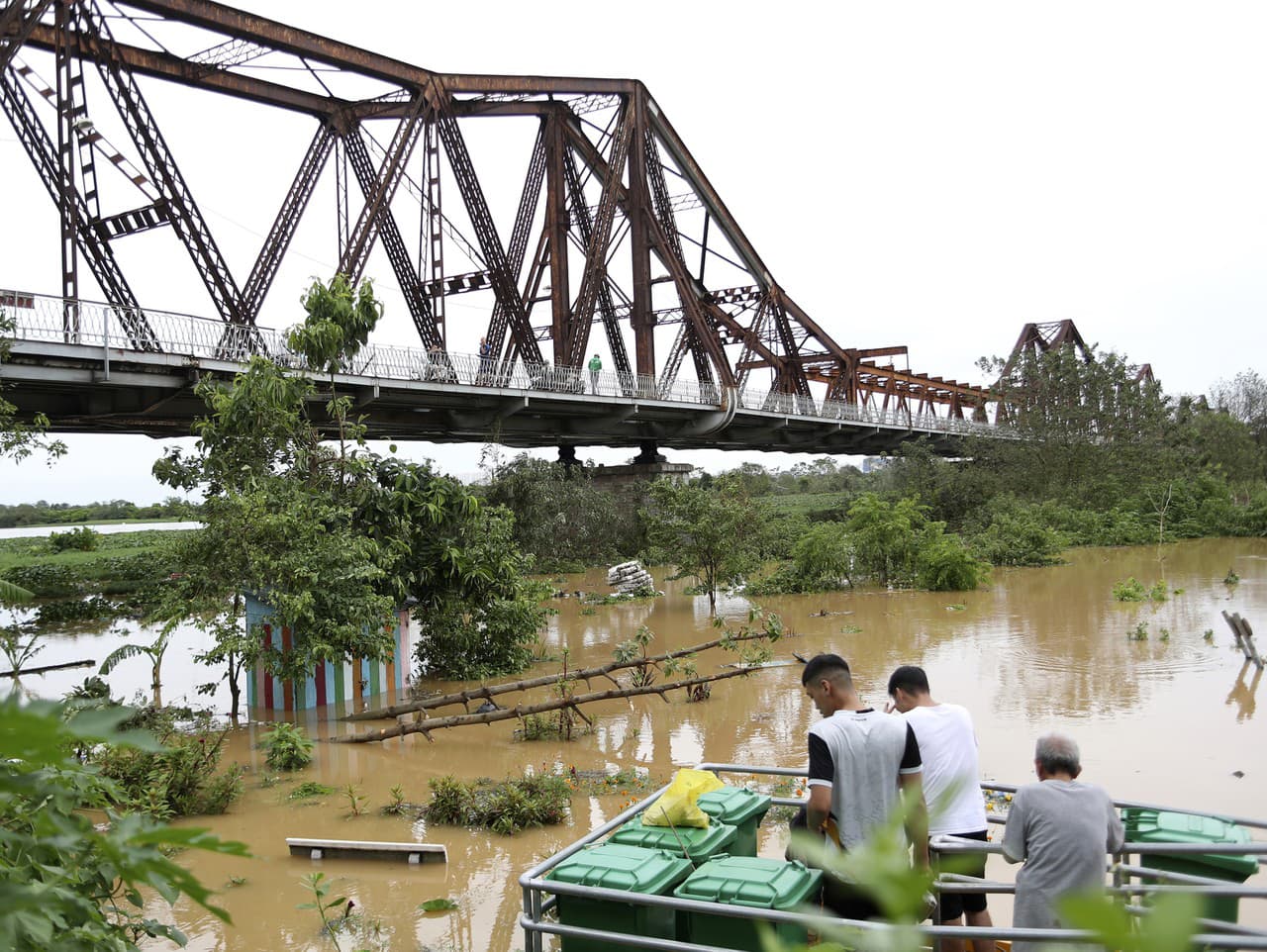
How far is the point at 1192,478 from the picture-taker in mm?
35000

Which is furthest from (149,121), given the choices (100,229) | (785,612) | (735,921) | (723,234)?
(723,234)

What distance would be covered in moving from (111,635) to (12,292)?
6.51m

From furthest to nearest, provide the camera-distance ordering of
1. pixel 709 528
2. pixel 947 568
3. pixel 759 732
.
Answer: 1. pixel 947 568
2. pixel 709 528
3. pixel 759 732

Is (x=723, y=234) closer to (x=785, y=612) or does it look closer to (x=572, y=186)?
(x=572, y=186)

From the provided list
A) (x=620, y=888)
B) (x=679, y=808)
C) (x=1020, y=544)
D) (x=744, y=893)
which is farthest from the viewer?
(x=1020, y=544)

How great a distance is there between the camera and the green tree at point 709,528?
18.0 metres

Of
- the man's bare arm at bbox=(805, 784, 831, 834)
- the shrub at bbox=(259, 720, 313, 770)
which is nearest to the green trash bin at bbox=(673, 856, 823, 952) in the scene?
the man's bare arm at bbox=(805, 784, 831, 834)

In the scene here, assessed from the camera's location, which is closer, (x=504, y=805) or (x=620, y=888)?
(x=620, y=888)

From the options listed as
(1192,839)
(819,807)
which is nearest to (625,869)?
(819,807)

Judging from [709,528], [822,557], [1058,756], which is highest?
[709,528]

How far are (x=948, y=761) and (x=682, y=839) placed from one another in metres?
1.36

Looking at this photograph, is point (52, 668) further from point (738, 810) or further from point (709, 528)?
point (738, 810)

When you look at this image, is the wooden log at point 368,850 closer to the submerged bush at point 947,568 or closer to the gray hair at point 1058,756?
the gray hair at point 1058,756

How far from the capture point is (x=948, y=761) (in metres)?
4.23
